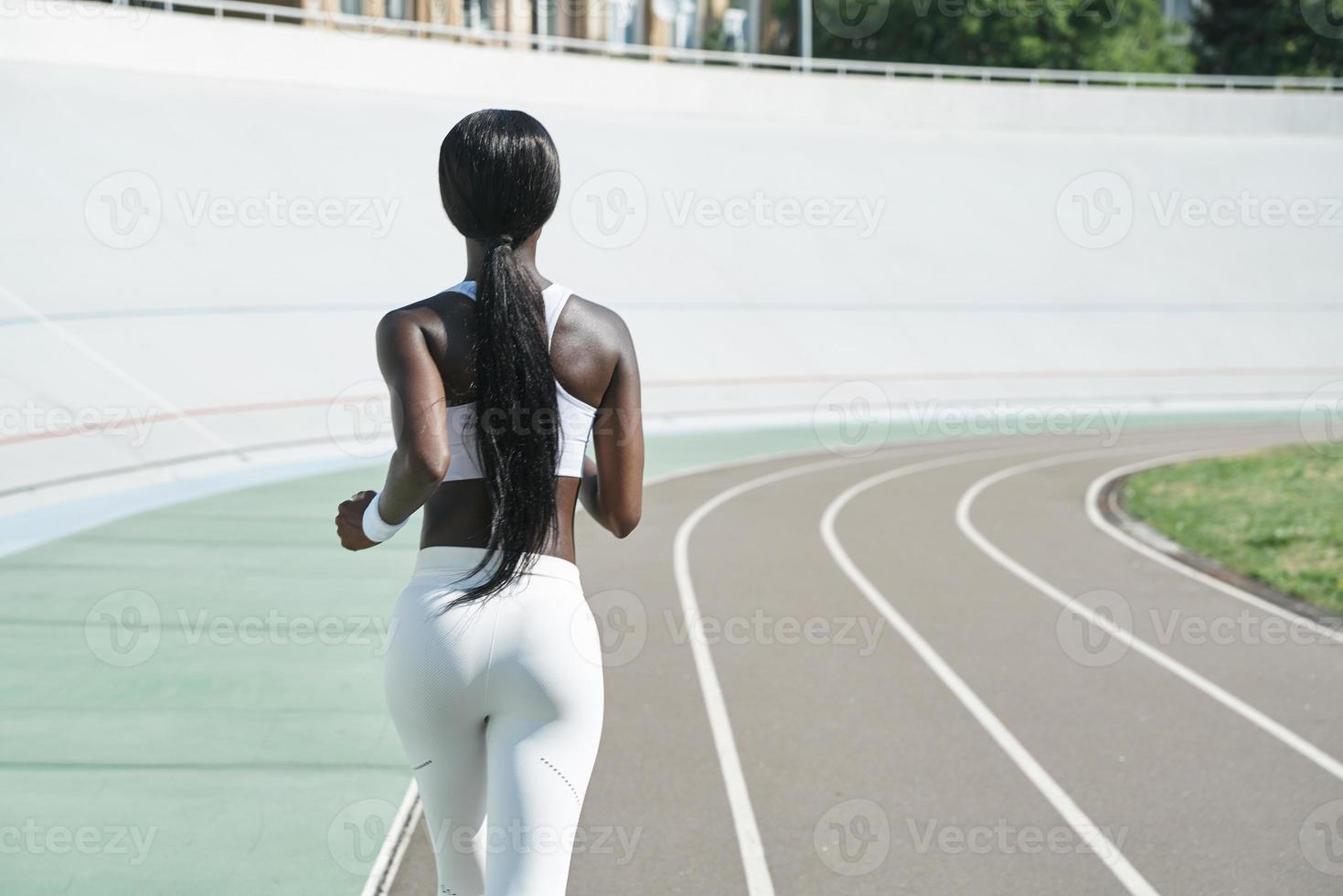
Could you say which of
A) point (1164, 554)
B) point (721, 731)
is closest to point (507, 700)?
point (721, 731)

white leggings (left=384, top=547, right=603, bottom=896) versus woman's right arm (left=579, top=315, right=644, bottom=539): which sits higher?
woman's right arm (left=579, top=315, right=644, bottom=539)

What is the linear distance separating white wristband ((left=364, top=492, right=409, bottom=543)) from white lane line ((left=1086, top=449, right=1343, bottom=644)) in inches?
311

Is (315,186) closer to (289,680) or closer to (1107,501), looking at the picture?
(1107,501)

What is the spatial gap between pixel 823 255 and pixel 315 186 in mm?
10774

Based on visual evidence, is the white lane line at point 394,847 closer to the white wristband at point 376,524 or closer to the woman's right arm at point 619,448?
the white wristband at point 376,524

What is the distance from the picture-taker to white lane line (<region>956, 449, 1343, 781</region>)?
629 cm

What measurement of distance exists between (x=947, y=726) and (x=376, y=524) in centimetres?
471

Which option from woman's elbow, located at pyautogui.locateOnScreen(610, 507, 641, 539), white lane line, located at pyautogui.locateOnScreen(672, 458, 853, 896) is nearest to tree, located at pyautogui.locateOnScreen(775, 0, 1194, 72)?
white lane line, located at pyautogui.locateOnScreen(672, 458, 853, 896)

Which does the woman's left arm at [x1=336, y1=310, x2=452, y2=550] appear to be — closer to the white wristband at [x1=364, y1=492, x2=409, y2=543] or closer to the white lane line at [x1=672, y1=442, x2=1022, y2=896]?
the white wristband at [x1=364, y1=492, x2=409, y2=543]

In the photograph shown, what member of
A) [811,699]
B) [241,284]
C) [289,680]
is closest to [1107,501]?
[811,699]

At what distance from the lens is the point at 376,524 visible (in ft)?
8.14

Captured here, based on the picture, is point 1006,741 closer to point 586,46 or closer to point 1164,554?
point 1164,554

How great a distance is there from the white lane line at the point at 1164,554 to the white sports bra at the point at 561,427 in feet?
25.5

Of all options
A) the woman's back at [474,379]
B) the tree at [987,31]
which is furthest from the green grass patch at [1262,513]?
the tree at [987,31]
